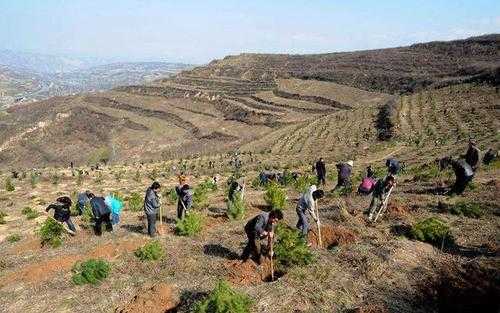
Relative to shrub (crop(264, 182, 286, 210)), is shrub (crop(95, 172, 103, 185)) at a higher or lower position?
lower

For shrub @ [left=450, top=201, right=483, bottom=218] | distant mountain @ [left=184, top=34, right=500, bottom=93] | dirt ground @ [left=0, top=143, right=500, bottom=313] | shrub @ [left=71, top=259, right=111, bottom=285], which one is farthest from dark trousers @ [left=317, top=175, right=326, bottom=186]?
distant mountain @ [left=184, top=34, right=500, bottom=93]

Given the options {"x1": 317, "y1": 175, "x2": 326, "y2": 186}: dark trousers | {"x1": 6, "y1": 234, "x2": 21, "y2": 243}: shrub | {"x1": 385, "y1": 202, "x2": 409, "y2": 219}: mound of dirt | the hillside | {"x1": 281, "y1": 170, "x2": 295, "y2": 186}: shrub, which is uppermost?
{"x1": 385, "y1": 202, "x2": 409, "y2": 219}: mound of dirt

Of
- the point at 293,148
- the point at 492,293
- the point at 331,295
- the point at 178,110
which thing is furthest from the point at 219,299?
the point at 178,110

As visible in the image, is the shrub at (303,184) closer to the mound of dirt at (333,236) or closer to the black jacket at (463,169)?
the black jacket at (463,169)

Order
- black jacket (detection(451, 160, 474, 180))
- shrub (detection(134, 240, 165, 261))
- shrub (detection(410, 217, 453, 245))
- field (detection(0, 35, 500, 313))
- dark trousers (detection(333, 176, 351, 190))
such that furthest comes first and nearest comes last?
1. dark trousers (detection(333, 176, 351, 190))
2. black jacket (detection(451, 160, 474, 180))
3. shrub (detection(134, 240, 165, 261))
4. shrub (detection(410, 217, 453, 245))
5. field (detection(0, 35, 500, 313))

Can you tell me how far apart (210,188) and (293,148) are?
26.4 meters

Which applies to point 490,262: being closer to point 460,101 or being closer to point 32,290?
point 32,290

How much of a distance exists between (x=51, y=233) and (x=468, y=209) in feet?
40.9

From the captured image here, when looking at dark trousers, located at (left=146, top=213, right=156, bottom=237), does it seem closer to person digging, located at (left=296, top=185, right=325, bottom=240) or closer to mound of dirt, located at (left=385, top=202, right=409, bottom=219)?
person digging, located at (left=296, top=185, right=325, bottom=240)

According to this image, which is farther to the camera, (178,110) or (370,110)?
(178,110)

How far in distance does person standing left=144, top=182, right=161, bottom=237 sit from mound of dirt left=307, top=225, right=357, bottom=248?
4542 millimetres

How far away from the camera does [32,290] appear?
12.1m

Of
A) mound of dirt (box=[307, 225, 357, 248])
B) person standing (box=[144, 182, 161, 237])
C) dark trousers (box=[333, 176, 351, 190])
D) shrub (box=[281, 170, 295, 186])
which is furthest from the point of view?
shrub (box=[281, 170, 295, 186])

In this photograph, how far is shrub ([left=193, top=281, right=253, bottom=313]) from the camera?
841 centimetres
